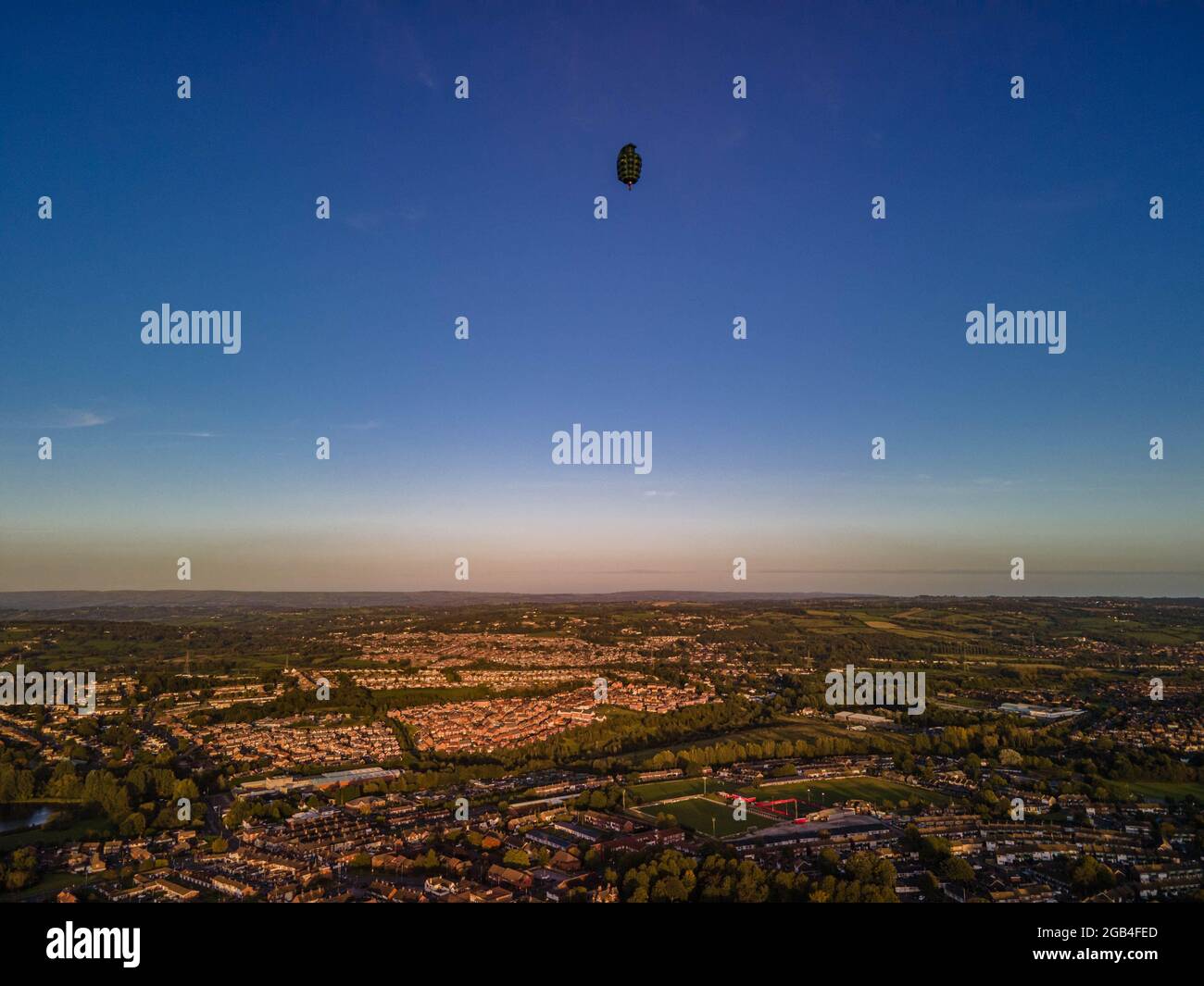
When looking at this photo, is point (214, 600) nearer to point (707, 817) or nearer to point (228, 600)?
point (228, 600)

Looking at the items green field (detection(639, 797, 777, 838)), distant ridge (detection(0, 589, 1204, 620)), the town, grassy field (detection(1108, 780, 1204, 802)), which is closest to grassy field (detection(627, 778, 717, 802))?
the town

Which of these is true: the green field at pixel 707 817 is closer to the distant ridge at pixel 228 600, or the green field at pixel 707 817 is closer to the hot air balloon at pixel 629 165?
the hot air balloon at pixel 629 165

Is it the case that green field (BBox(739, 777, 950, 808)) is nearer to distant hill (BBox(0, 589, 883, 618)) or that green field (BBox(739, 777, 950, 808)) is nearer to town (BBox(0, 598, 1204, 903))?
town (BBox(0, 598, 1204, 903))

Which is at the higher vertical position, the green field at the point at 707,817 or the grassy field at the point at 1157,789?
the green field at the point at 707,817

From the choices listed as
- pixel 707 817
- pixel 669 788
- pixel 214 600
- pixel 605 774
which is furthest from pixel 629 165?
pixel 214 600

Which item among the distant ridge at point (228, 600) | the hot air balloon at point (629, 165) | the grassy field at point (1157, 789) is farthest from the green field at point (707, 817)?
the distant ridge at point (228, 600)
